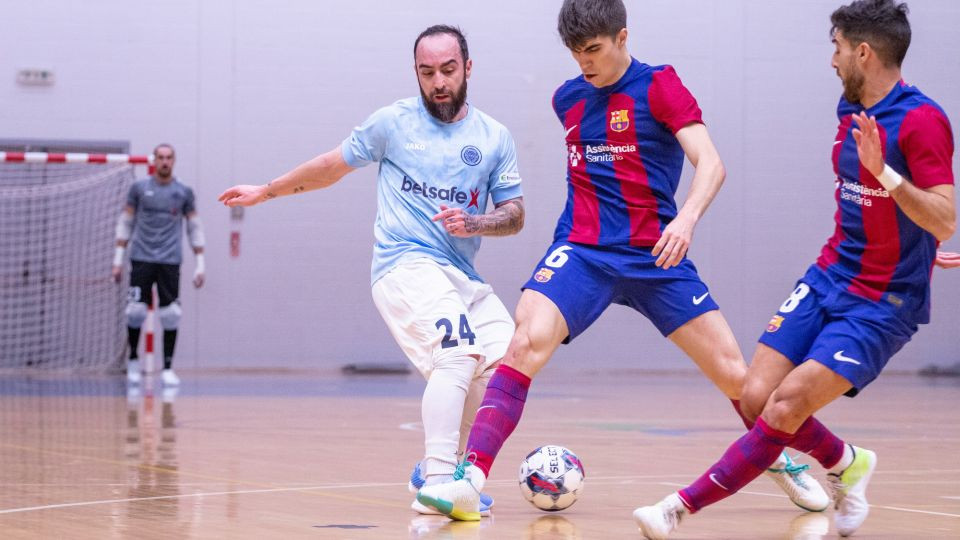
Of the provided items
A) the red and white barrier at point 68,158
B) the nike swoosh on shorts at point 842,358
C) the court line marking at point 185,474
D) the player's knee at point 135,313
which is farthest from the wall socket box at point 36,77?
the nike swoosh on shorts at point 842,358

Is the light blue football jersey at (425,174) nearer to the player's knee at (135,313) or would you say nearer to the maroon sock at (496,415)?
the maroon sock at (496,415)

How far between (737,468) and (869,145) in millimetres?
1094

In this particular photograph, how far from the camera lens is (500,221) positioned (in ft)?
16.9

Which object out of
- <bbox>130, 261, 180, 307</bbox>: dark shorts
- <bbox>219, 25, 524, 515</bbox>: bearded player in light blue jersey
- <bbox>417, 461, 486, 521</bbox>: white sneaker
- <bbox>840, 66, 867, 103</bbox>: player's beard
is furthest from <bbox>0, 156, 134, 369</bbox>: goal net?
<bbox>840, 66, 867, 103</bbox>: player's beard

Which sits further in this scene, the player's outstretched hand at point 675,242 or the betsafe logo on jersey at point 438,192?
the betsafe logo on jersey at point 438,192

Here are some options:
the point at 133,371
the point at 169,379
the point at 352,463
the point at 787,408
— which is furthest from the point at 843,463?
the point at 133,371

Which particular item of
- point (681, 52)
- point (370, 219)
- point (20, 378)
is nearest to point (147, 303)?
point (20, 378)

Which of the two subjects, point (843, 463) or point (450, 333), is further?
point (450, 333)

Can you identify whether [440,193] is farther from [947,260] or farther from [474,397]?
[947,260]

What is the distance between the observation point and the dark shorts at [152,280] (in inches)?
524

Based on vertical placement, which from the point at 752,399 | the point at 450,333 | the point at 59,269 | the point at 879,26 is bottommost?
the point at 59,269

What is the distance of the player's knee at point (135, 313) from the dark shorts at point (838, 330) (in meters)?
10.1

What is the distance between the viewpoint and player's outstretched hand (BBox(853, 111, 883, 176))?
151 inches

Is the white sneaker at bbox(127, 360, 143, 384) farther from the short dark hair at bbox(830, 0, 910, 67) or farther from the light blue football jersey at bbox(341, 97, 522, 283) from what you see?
the short dark hair at bbox(830, 0, 910, 67)
